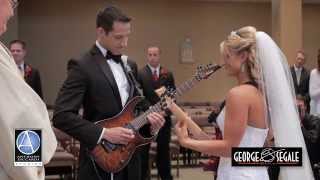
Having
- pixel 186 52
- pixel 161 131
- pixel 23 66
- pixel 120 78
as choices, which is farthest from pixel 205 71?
pixel 186 52

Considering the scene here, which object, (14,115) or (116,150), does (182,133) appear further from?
(14,115)

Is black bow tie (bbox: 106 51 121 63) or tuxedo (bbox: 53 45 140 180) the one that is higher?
black bow tie (bbox: 106 51 121 63)

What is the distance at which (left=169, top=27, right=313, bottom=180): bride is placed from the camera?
107 inches

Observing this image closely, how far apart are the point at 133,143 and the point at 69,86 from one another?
0.47m

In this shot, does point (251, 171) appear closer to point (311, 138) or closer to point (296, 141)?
point (296, 141)

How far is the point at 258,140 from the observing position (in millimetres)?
2822

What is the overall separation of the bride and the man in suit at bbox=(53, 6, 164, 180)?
0.36 m

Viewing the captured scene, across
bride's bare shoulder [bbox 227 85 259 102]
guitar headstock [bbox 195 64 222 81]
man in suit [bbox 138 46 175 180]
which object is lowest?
man in suit [bbox 138 46 175 180]

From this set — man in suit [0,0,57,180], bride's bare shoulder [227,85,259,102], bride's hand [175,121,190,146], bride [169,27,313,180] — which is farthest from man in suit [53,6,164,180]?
man in suit [0,0,57,180]

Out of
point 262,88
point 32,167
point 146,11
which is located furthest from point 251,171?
point 146,11

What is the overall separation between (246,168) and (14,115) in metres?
1.45

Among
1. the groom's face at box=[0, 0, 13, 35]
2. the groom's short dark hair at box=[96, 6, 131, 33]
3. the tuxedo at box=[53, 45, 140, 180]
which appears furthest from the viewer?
the groom's short dark hair at box=[96, 6, 131, 33]

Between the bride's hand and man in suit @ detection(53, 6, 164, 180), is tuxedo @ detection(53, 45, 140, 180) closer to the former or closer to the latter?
man in suit @ detection(53, 6, 164, 180)

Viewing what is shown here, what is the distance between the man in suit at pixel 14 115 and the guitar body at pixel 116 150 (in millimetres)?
1183
